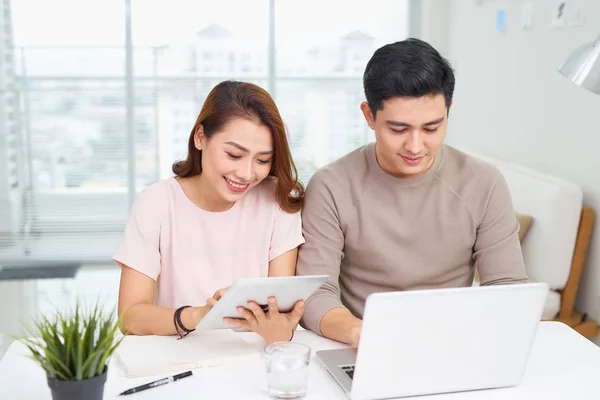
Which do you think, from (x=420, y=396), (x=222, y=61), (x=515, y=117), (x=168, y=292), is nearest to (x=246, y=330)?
(x=168, y=292)

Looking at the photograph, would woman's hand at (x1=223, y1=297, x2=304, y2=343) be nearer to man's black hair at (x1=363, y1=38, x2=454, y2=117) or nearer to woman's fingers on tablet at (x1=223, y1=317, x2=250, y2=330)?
woman's fingers on tablet at (x1=223, y1=317, x2=250, y2=330)

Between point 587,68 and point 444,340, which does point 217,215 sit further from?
point 587,68

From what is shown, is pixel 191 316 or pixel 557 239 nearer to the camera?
pixel 191 316

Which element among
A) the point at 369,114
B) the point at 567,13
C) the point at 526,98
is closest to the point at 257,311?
the point at 369,114

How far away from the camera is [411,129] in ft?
5.59

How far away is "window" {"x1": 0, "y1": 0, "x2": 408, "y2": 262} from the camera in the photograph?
4496 millimetres

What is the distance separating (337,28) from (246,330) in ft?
10.9

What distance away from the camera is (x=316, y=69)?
4.69 metres

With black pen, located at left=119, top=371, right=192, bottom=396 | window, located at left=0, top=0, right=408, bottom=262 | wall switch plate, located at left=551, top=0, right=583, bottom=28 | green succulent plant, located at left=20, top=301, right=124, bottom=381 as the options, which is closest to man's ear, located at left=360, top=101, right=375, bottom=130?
black pen, located at left=119, top=371, right=192, bottom=396

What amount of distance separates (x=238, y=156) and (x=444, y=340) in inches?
27.5

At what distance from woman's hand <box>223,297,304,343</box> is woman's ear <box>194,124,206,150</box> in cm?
51

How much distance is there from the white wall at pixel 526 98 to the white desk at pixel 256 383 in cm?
137

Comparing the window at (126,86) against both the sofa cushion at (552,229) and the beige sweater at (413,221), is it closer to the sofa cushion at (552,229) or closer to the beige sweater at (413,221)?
the sofa cushion at (552,229)

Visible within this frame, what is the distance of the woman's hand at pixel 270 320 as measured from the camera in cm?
144
